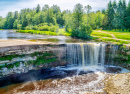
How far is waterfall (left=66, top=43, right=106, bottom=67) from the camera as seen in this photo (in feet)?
53.1

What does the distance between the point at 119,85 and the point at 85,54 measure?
22.0 ft

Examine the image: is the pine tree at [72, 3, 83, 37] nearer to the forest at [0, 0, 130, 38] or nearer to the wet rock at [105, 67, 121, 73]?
the forest at [0, 0, 130, 38]

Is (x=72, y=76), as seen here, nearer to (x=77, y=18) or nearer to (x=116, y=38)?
(x=116, y=38)

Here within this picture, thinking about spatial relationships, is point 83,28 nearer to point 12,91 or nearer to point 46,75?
point 46,75

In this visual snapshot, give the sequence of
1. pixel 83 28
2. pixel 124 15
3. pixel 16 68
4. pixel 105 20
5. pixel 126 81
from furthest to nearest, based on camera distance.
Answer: pixel 105 20, pixel 124 15, pixel 83 28, pixel 16 68, pixel 126 81

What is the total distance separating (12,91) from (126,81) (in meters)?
10.5

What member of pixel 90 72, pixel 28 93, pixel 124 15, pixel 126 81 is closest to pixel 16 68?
pixel 28 93

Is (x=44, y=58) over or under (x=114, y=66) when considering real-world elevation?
over

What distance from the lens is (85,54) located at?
54.6ft

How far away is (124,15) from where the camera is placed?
124 feet

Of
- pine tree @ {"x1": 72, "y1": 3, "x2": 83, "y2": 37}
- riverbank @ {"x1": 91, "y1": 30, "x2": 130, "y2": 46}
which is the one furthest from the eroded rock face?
pine tree @ {"x1": 72, "y1": 3, "x2": 83, "y2": 37}

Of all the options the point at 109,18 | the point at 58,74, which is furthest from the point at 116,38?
the point at 109,18

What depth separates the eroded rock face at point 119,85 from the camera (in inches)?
392

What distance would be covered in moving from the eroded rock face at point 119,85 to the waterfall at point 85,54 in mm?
4275
